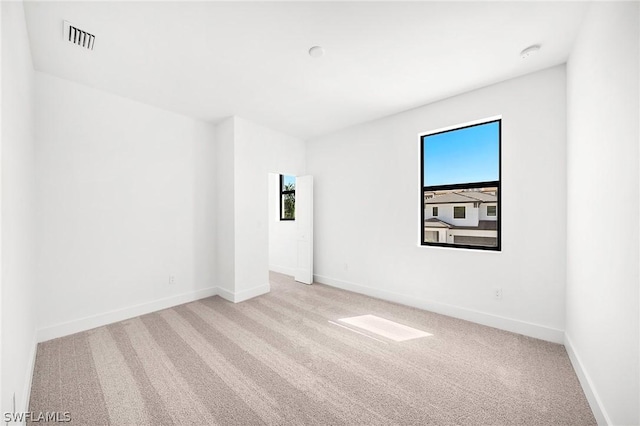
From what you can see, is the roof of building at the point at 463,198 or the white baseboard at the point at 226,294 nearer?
the roof of building at the point at 463,198

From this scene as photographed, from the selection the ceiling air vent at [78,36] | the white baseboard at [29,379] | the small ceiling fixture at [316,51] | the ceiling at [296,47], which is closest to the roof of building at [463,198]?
the ceiling at [296,47]

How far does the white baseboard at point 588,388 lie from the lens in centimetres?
155

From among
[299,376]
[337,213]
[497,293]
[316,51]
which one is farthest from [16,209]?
[497,293]

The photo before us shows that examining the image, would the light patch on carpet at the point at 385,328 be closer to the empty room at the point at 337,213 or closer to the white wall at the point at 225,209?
the empty room at the point at 337,213

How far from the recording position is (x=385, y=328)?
2955 millimetres

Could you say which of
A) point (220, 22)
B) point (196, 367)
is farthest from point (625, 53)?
point (196, 367)

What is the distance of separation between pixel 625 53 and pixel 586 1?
2.55ft

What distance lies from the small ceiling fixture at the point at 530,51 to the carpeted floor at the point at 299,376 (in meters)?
2.75

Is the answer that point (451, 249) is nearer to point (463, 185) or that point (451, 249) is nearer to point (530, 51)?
point (463, 185)

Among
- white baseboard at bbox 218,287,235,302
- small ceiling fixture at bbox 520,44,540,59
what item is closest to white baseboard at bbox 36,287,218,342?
white baseboard at bbox 218,287,235,302

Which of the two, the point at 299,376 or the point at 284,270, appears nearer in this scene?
the point at 299,376

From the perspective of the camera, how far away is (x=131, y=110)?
10.7 feet

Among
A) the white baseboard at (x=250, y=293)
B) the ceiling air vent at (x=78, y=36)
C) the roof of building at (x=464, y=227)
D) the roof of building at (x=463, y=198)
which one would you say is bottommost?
the white baseboard at (x=250, y=293)

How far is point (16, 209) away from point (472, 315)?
14.1 ft
